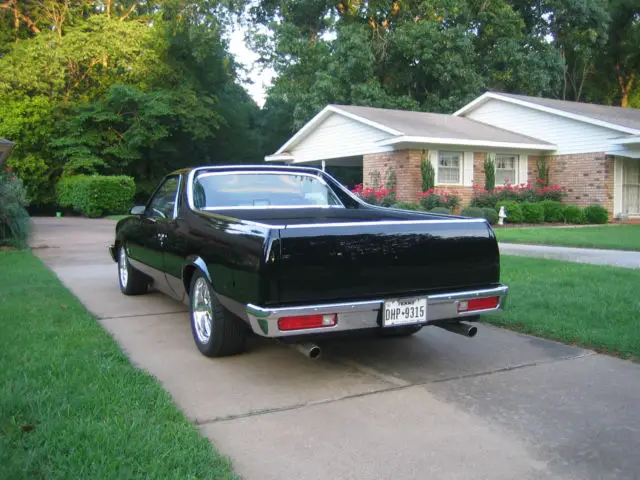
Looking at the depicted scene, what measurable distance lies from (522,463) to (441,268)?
1.71 metres

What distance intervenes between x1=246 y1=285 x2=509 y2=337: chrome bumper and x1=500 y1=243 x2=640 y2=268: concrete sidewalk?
251 inches

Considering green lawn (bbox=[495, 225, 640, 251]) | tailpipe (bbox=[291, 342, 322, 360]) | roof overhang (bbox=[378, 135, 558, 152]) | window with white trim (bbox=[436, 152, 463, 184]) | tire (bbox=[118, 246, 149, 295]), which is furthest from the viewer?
window with white trim (bbox=[436, 152, 463, 184])

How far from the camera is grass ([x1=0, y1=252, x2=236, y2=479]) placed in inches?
121

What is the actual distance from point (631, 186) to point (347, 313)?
846 inches

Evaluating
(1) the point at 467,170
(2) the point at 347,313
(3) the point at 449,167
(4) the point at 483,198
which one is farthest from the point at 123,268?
(1) the point at 467,170

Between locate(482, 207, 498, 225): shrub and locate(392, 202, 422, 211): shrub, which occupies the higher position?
locate(392, 202, 422, 211): shrub

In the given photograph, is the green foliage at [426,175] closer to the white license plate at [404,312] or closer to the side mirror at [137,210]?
the side mirror at [137,210]

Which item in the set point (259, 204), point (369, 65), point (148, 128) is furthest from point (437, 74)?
point (259, 204)

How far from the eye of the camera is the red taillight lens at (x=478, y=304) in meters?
4.73

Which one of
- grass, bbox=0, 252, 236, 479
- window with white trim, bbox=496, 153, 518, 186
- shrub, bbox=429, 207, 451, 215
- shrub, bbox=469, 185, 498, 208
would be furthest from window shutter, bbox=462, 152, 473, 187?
grass, bbox=0, 252, 236, 479

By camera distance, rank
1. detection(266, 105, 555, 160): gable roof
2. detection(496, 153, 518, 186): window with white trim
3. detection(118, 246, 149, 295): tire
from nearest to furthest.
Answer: detection(118, 246, 149, 295): tire → detection(266, 105, 555, 160): gable roof → detection(496, 153, 518, 186): window with white trim

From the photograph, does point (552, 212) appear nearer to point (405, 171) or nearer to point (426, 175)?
point (426, 175)

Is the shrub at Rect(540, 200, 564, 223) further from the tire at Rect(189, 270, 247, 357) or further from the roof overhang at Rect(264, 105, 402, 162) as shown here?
the tire at Rect(189, 270, 247, 357)

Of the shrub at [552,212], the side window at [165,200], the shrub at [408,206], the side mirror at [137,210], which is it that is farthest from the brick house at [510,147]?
the side window at [165,200]
